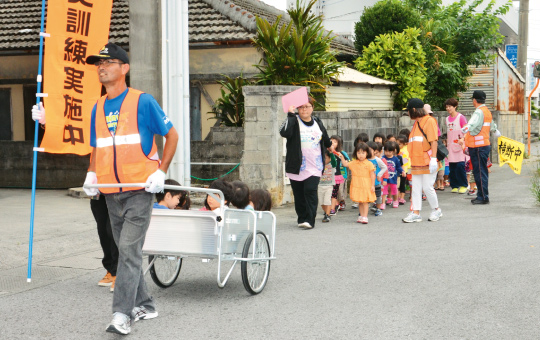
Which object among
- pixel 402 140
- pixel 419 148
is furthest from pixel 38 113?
pixel 402 140

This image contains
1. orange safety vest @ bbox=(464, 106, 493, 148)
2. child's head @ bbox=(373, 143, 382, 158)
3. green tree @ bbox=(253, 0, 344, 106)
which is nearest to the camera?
child's head @ bbox=(373, 143, 382, 158)

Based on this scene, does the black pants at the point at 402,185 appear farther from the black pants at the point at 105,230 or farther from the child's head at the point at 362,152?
the black pants at the point at 105,230

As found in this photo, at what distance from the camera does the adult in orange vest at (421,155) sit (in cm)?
1091

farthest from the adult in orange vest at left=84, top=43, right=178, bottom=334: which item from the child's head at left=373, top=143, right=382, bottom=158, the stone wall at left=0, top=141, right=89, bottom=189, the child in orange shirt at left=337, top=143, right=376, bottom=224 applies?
the stone wall at left=0, top=141, right=89, bottom=189

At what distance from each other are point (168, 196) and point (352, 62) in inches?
670

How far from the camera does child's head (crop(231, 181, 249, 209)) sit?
7.09 metres

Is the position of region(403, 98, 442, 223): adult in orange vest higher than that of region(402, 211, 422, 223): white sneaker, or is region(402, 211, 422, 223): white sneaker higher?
region(403, 98, 442, 223): adult in orange vest

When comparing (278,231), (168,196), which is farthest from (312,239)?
(168,196)

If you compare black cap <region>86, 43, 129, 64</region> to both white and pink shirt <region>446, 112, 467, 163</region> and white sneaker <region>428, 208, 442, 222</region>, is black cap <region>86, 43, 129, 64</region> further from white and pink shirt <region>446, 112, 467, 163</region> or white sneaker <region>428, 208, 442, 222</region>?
white and pink shirt <region>446, 112, 467, 163</region>

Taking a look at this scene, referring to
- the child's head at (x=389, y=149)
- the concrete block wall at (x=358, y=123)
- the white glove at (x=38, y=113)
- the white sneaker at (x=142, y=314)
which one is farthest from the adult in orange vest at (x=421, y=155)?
the white sneaker at (x=142, y=314)

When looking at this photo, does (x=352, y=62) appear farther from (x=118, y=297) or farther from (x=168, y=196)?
(x=118, y=297)

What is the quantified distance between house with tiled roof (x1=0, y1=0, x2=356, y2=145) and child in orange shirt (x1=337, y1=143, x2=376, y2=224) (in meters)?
6.00

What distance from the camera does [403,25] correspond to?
23578 millimetres

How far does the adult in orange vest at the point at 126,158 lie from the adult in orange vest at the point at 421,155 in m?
6.13
